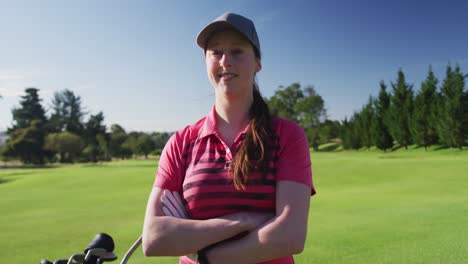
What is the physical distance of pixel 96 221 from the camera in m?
9.06

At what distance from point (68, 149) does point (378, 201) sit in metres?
56.4

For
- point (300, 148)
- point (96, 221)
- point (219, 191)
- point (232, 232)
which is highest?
point (300, 148)

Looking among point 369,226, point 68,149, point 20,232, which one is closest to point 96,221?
point 20,232

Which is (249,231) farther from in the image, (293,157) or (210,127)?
(210,127)

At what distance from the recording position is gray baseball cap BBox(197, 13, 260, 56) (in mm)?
2014

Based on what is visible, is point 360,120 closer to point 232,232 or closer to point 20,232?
point 20,232

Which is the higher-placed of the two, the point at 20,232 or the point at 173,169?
the point at 173,169

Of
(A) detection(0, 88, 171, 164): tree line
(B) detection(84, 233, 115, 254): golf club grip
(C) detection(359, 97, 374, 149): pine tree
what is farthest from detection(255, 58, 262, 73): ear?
(A) detection(0, 88, 171, 164): tree line

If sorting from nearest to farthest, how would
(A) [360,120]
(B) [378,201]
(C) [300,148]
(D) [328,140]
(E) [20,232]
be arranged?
(C) [300,148]
(E) [20,232]
(B) [378,201]
(A) [360,120]
(D) [328,140]

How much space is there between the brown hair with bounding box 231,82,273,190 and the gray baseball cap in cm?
45

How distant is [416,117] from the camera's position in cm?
3953

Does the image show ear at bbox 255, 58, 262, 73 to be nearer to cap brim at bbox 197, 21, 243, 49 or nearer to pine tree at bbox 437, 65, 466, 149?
cap brim at bbox 197, 21, 243, 49

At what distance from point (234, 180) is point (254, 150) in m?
0.20

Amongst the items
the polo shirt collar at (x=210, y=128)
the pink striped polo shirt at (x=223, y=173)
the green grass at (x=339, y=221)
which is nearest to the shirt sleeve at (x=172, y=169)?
the pink striped polo shirt at (x=223, y=173)
